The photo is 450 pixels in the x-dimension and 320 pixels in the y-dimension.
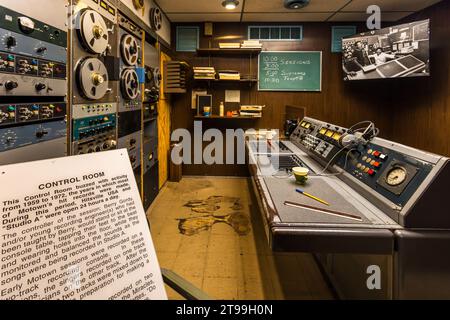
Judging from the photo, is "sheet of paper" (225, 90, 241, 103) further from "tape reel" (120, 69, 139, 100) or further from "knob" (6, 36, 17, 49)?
"knob" (6, 36, 17, 49)

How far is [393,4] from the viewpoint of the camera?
12.6 ft

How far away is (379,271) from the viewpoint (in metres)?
1.33

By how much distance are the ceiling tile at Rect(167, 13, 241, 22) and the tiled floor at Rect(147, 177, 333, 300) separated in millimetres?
2799

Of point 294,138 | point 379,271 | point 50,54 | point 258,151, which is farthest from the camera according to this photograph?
point 294,138

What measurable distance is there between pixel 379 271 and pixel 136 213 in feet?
3.61

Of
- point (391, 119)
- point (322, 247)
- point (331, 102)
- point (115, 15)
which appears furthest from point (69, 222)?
point (391, 119)

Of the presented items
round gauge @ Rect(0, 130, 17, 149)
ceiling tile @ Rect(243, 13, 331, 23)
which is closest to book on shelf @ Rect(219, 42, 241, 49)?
ceiling tile @ Rect(243, 13, 331, 23)

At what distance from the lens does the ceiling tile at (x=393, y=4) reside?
12.3 feet

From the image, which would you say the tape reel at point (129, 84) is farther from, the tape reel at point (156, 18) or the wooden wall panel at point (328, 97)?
the wooden wall panel at point (328, 97)

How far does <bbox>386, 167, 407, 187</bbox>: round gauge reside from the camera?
4.44 feet

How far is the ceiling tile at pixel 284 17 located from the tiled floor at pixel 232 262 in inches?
112

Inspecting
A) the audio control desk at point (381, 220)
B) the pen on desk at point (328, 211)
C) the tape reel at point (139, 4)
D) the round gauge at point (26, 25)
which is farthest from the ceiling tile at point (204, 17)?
the pen on desk at point (328, 211)

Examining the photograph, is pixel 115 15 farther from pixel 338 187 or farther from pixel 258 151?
pixel 338 187

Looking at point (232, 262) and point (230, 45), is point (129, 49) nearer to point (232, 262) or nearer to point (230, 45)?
point (232, 262)
